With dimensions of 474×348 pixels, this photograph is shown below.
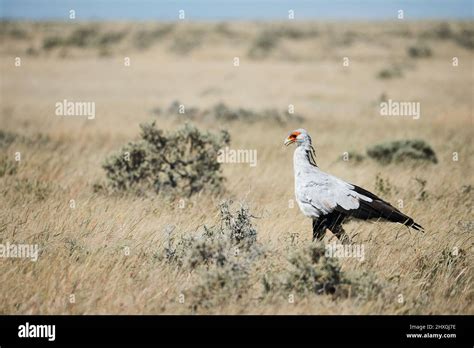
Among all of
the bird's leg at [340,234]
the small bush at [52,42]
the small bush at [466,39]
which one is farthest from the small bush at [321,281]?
the small bush at [466,39]

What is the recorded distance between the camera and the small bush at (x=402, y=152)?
1188 cm

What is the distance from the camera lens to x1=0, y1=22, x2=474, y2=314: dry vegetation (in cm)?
550

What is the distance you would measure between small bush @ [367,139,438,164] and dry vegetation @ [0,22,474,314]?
0.19 feet

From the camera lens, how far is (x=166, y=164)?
32.0 ft

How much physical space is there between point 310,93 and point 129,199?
15158 mm

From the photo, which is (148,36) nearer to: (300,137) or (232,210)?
(232,210)

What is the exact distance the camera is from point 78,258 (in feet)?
20.4

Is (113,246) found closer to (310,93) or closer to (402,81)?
(310,93)

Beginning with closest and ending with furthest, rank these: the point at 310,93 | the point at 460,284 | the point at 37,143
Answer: the point at 460,284
the point at 37,143
the point at 310,93

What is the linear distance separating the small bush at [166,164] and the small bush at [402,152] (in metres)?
3.88

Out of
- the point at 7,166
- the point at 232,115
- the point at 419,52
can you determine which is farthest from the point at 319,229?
the point at 419,52

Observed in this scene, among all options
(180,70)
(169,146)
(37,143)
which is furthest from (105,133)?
(180,70)

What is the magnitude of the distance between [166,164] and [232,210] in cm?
258

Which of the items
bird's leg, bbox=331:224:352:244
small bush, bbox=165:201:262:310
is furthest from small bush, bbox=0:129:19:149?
bird's leg, bbox=331:224:352:244
